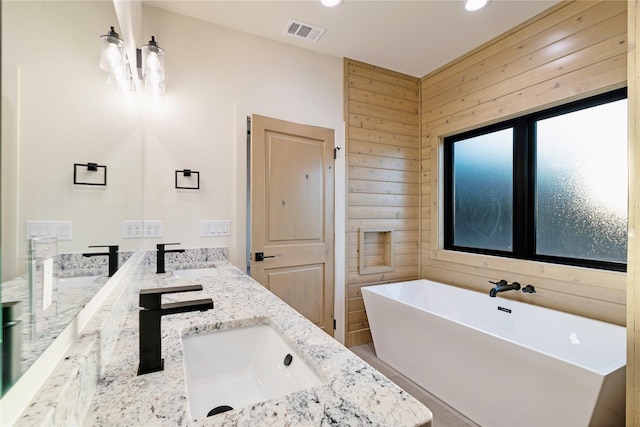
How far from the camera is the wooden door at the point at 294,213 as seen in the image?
2348 millimetres

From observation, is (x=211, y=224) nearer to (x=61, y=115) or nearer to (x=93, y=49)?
(x=93, y=49)

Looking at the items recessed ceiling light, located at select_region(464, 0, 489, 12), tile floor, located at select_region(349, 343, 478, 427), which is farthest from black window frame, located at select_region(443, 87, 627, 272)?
tile floor, located at select_region(349, 343, 478, 427)

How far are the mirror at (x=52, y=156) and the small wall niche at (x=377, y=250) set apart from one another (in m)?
Answer: 2.39

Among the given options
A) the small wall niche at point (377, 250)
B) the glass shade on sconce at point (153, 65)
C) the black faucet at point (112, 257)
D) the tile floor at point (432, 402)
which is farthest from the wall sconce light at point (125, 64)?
the tile floor at point (432, 402)

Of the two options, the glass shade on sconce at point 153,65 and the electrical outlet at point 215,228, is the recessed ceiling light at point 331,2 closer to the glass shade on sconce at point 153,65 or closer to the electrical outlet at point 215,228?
the glass shade on sconce at point 153,65

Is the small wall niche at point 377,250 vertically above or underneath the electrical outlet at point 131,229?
underneath

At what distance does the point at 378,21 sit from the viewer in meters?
2.33

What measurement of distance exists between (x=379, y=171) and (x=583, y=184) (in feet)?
5.38

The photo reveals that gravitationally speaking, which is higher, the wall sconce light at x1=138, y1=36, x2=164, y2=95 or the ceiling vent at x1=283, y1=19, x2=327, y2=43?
the ceiling vent at x1=283, y1=19, x2=327, y2=43

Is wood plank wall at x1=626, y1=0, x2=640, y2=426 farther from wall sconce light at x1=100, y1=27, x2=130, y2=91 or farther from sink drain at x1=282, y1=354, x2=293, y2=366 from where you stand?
wall sconce light at x1=100, y1=27, x2=130, y2=91

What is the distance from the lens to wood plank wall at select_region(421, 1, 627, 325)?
1861 millimetres

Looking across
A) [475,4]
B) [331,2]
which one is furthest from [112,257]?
[475,4]

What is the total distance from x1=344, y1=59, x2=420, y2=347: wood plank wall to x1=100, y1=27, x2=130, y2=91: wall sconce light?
207cm

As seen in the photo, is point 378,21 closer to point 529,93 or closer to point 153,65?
point 529,93
